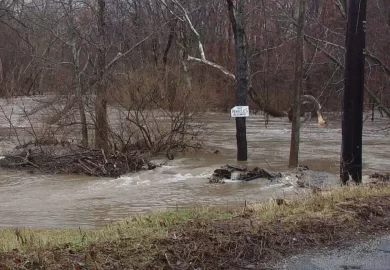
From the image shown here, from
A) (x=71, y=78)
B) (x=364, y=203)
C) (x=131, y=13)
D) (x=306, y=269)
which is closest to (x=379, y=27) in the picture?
(x=71, y=78)

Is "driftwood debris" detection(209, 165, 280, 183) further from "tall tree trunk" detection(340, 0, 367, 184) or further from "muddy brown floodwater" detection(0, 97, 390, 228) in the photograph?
"tall tree trunk" detection(340, 0, 367, 184)

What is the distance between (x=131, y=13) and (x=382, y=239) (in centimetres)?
4304

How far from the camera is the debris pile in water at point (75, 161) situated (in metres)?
18.3

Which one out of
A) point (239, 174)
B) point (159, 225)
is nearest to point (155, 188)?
point (239, 174)

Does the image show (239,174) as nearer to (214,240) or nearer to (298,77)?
(298,77)

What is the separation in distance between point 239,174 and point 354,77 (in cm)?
668

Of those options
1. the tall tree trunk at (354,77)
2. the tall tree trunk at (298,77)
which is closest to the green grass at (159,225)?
the tall tree trunk at (354,77)

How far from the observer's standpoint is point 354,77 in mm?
9727

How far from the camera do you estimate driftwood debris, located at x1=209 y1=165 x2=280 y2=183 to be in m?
15.8

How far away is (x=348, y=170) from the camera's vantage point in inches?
399

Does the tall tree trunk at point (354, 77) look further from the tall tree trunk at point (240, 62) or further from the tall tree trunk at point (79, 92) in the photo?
the tall tree trunk at point (79, 92)

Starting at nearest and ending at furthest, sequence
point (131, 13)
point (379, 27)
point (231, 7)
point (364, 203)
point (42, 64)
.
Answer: point (364, 203) < point (231, 7) < point (42, 64) < point (379, 27) < point (131, 13)

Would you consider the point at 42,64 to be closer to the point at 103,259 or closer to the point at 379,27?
the point at 379,27

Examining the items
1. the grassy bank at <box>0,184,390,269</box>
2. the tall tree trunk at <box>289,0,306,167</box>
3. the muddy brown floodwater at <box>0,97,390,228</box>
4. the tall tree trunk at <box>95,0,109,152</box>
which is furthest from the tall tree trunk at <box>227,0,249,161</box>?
the grassy bank at <box>0,184,390,269</box>
